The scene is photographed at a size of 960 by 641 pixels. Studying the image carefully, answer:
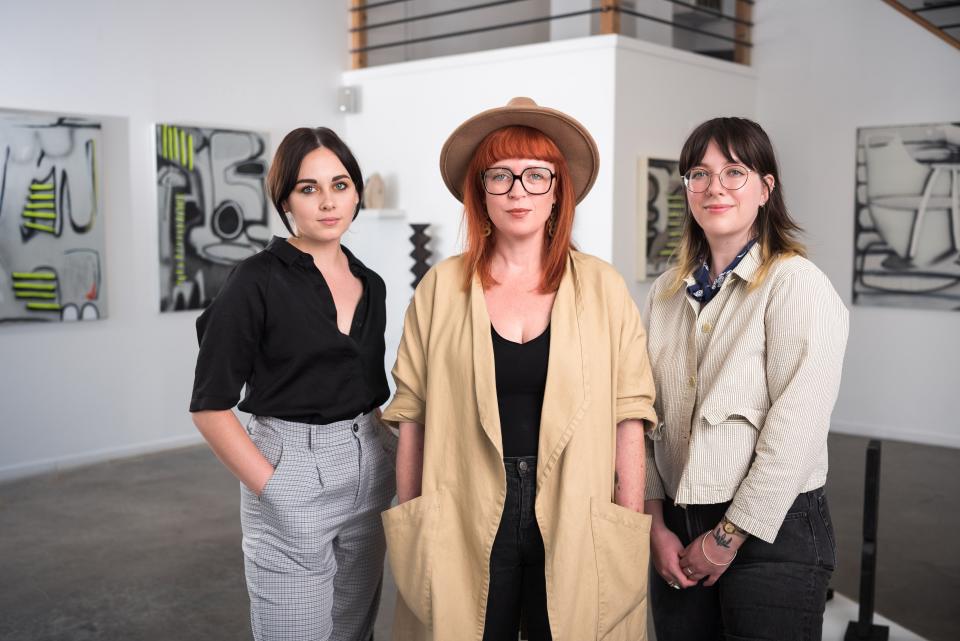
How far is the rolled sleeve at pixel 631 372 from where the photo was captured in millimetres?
1898

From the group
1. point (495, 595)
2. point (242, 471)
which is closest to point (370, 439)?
point (242, 471)

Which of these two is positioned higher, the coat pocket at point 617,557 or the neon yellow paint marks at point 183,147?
the neon yellow paint marks at point 183,147

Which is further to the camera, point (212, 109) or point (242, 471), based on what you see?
point (212, 109)

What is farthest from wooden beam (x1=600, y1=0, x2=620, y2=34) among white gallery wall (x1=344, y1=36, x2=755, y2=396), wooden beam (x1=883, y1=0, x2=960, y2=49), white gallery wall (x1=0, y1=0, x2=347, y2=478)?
white gallery wall (x1=0, y1=0, x2=347, y2=478)

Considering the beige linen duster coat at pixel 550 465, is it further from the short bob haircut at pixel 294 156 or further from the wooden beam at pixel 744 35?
the wooden beam at pixel 744 35

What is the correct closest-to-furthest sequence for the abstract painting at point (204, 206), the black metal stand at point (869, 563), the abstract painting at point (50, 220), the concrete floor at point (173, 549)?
1. the black metal stand at point (869, 563)
2. the concrete floor at point (173, 549)
3. the abstract painting at point (50, 220)
4. the abstract painting at point (204, 206)

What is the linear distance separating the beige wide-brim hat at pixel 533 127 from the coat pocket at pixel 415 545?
0.70 meters

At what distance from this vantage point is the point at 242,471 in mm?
2039

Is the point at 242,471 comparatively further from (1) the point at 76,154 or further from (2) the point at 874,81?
(2) the point at 874,81

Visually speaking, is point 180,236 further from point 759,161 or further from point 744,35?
point 759,161

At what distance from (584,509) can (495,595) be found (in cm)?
27

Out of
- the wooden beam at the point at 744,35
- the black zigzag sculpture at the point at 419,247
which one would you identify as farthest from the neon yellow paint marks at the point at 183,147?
the wooden beam at the point at 744,35

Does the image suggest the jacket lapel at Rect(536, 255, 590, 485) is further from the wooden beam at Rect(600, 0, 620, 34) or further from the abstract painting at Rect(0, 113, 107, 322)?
the abstract painting at Rect(0, 113, 107, 322)

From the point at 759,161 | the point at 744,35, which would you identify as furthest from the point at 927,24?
the point at 759,161
